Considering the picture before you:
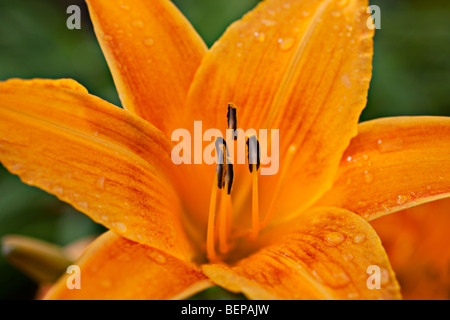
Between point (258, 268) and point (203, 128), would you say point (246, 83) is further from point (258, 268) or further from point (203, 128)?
point (258, 268)

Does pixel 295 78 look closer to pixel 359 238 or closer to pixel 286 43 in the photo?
pixel 286 43

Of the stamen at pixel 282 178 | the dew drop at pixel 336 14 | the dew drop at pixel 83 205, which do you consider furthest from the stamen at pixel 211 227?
the dew drop at pixel 336 14

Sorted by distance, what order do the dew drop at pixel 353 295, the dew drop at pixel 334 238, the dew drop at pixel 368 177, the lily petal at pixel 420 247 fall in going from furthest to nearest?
the lily petal at pixel 420 247, the dew drop at pixel 368 177, the dew drop at pixel 334 238, the dew drop at pixel 353 295

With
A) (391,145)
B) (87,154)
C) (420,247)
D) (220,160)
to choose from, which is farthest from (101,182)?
(420,247)

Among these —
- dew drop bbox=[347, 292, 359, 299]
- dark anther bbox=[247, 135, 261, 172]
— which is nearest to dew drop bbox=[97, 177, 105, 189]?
dark anther bbox=[247, 135, 261, 172]

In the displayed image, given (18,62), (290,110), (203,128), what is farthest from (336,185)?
(18,62)

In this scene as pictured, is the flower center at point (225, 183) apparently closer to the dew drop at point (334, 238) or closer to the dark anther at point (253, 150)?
the dark anther at point (253, 150)
